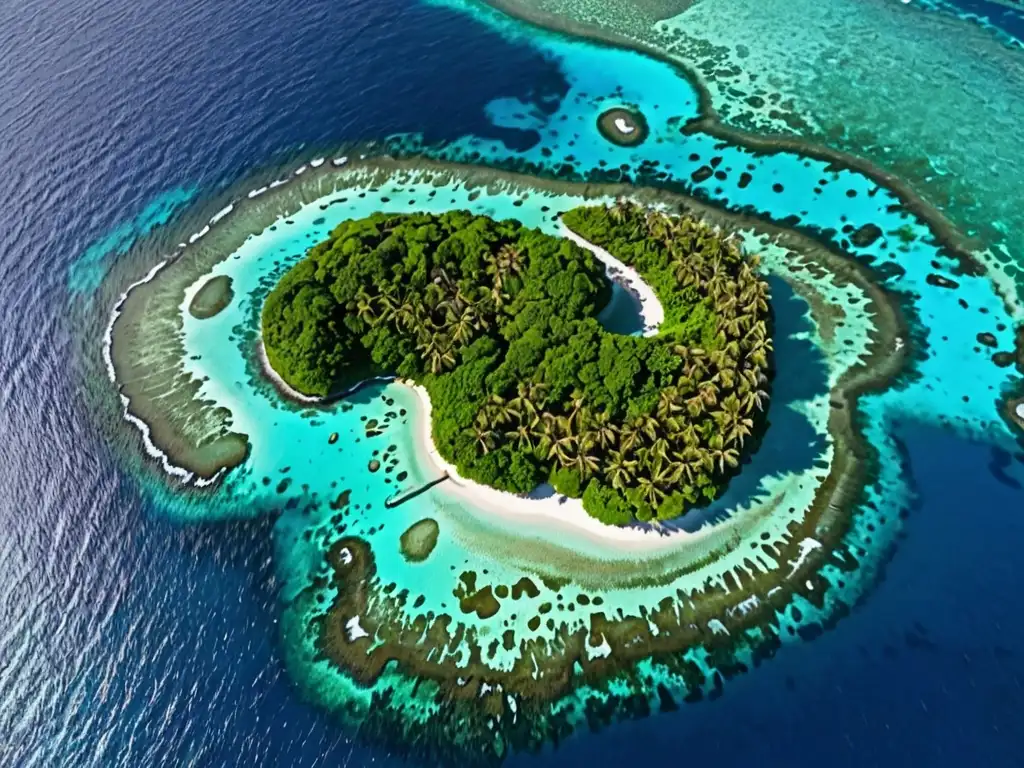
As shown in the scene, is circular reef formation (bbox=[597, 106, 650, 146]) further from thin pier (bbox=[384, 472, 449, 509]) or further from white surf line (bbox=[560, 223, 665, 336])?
thin pier (bbox=[384, 472, 449, 509])

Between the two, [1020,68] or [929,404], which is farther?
[1020,68]

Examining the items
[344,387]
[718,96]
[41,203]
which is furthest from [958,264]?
[41,203]

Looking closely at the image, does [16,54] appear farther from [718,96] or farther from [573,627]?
[573,627]

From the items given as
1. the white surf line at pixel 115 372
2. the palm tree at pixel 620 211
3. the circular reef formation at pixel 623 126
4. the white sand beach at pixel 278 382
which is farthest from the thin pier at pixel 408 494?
the circular reef formation at pixel 623 126

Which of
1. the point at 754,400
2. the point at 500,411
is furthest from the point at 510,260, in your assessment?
the point at 754,400

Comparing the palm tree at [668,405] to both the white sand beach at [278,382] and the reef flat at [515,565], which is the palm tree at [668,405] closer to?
the reef flat at [515,565]
